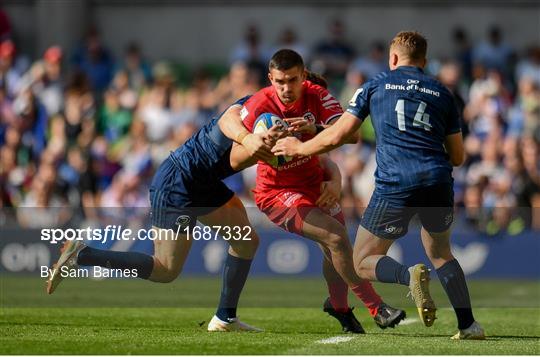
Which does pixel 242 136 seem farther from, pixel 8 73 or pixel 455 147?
pixel 8 73

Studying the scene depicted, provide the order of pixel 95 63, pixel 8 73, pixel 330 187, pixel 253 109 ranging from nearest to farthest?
1. pixel 253 109
2. pixel 330 187
3. pixel 8 73
4. pixel 95 63

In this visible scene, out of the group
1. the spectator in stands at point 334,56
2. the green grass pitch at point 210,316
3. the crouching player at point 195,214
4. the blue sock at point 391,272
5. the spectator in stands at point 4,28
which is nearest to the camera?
the green grass pitch at point 210,316

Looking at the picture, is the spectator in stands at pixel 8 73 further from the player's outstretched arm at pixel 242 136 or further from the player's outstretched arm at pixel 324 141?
the player's outstretched arm at pixel 324 141

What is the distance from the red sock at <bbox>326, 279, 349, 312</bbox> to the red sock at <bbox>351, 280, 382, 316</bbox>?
0.38 metres

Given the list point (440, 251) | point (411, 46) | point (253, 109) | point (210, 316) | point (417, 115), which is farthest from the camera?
point (210, 316)

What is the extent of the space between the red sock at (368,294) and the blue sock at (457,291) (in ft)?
2.12

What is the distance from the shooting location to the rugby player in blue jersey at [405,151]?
10.0 m

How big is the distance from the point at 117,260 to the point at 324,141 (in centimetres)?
207

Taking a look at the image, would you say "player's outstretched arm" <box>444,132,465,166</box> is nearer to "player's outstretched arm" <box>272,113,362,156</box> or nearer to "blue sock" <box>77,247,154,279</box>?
"player's outstretched arm" <box>272,113,362,156</box>

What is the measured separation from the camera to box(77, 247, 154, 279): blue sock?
10.8 metres

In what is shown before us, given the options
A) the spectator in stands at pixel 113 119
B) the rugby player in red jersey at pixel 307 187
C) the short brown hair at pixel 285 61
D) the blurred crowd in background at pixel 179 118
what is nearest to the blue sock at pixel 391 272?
the rugby player in red jersey at pixel 307 187

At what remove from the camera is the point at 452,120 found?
10.1 metres

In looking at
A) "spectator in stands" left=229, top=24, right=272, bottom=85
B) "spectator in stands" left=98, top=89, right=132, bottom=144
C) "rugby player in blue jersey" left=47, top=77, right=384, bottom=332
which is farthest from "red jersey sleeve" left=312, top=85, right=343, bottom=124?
"spectator in stands" left=229, top=24, right=272, bottom=85

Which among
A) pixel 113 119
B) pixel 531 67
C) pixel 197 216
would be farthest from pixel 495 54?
pixel 197 216
